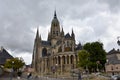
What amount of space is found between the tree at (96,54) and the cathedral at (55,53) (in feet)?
88.4

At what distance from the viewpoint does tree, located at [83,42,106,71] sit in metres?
72.4

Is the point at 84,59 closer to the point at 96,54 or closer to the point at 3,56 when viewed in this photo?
the point at 96,54

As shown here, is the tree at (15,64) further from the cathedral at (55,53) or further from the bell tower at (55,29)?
the bell tower at (55,29)

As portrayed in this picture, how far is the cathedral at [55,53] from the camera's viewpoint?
108075mm

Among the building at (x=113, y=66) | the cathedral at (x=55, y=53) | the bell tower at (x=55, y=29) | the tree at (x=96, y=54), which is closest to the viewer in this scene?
the tree at (x=96, y=54)

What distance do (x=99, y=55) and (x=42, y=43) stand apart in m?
77.6

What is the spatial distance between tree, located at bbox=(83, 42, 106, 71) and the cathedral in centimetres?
2694

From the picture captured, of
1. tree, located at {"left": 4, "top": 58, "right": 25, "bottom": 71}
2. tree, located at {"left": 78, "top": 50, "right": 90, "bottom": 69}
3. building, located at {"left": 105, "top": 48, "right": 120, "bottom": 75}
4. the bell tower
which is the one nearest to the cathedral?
the bell tower

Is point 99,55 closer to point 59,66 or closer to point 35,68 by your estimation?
point 59,66

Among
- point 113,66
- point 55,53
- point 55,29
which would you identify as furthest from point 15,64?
point 55,29

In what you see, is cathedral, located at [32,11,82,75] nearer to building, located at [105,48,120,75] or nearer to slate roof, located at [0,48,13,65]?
building, located at [105,48,120,75]

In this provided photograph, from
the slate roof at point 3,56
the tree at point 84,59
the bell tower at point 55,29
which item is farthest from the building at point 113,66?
the bell tower at point 55,29

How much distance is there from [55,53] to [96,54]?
4459 centimetres

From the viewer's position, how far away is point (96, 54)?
74.2 metres
